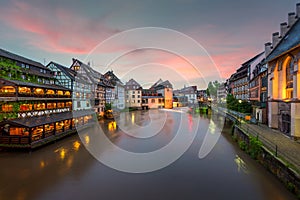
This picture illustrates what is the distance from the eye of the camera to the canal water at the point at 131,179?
27.4 ft

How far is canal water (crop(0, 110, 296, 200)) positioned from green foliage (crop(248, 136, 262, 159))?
479mm

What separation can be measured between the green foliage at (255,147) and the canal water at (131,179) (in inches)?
18.9

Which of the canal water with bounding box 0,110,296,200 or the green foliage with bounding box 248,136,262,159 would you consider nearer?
the canal water with bounding box 0,110,296,200

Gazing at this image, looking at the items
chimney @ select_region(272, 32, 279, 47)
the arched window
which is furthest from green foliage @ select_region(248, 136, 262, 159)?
chimney @ select_region(272, 32, 279, 47)

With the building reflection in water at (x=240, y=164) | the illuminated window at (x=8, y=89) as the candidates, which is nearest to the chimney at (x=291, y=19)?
the building reflection in water at (x=240, y=164)

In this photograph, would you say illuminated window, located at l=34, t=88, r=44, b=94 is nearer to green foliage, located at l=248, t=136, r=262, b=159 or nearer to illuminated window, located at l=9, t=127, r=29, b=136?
illuminated window, located at l=9, t=127, r=29, b=136

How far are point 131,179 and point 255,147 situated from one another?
8722 mm

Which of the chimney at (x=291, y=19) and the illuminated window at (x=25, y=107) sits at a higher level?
the chimney at (x=291, y=19)

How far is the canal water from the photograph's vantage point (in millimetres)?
8344

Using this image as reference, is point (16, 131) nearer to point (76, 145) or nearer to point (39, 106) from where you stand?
point (76, 145)

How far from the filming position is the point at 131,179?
32.8 ft

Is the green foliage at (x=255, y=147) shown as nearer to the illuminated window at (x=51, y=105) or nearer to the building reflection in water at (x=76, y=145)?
the building reflection in water at (x=76, y=145)

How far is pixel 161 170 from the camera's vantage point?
37.1 feet

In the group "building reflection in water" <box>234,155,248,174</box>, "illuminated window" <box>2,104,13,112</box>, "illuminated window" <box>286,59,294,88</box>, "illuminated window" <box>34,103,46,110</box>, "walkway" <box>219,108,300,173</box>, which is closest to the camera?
"walkway" <box>219,108,300,173</box>
